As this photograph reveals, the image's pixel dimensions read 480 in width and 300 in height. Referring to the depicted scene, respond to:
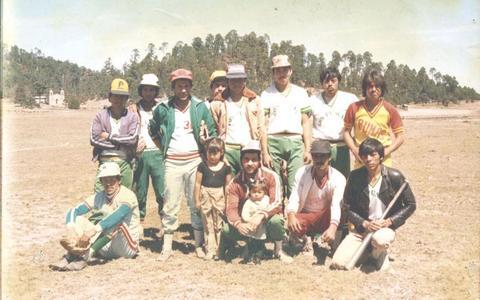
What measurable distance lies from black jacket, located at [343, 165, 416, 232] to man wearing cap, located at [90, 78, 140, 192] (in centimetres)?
256

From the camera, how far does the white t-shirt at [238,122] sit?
546 cm

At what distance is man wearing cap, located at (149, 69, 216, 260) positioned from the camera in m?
5.47

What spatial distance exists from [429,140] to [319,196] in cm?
1547

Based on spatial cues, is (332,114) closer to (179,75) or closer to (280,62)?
(280,62)

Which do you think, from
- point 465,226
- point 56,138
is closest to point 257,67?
point 56,138

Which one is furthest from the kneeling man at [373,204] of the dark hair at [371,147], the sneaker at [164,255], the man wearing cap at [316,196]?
the sneaker at [164,255]

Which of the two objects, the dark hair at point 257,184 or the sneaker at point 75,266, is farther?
the dark hair at point 257,184

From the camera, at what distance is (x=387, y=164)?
5.36 meters

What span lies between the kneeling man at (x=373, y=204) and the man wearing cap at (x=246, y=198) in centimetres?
68

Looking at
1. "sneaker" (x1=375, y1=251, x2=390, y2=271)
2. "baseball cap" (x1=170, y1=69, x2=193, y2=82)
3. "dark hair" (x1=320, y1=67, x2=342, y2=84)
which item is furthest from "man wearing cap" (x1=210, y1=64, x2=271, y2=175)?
"sneaker" (x1=375, y1=251, x2=390, y2=271)

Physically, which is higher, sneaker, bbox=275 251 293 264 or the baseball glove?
the baseball glove

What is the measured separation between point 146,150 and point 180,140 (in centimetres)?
84

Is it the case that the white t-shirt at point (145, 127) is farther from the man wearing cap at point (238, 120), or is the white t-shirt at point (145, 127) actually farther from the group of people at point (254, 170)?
the man wearing cap at point (238, 120)

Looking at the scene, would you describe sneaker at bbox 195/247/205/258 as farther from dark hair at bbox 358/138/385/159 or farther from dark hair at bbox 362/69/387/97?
dark hair at bbox 362/69/387/97
